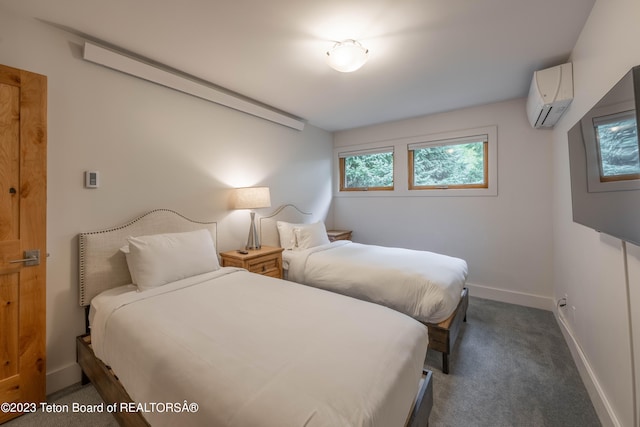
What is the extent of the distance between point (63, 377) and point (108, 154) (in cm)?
163

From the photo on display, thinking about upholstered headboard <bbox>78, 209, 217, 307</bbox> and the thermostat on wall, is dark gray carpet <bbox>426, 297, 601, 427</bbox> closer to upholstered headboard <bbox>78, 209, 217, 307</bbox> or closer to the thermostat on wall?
upholstered headboard <bbox>78, 209, 217, 307</bbox>

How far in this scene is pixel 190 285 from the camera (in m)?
1.91

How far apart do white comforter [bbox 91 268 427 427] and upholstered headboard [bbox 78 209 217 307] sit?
21 centimetres

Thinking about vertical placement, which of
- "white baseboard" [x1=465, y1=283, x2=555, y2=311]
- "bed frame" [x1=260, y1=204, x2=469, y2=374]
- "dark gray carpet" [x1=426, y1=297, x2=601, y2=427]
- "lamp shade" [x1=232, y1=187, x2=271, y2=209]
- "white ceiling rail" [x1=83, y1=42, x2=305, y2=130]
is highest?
"white ceiling rail" [x1=83, y1=42, x2=305, y2=130]

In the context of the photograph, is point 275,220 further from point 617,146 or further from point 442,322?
point 617,146

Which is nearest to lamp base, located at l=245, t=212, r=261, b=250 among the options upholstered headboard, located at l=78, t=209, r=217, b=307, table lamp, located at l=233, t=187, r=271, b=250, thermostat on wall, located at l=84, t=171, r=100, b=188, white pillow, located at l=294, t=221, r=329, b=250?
table lamp, located at l=233, t=187, r=271, b=250

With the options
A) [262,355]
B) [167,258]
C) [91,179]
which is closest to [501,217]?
[262,355]

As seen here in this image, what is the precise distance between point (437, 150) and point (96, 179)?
387cm

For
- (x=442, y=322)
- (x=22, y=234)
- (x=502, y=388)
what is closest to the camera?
(x=22, y=234)

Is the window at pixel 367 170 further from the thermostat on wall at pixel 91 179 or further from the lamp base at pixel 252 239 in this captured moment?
the thermostat on wall at pixel 91 179

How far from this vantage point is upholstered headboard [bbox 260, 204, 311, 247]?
340cm

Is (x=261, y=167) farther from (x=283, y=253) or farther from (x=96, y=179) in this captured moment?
(x=96, y=179)

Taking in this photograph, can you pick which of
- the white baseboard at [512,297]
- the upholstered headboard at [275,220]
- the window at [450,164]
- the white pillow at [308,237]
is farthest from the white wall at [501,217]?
the upholstered headboard at [275,220]

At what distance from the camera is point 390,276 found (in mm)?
2277
